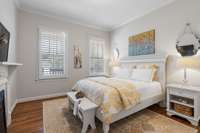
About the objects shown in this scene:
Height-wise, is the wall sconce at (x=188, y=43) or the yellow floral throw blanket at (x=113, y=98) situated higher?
the wall sconce at (x=188, y=43)

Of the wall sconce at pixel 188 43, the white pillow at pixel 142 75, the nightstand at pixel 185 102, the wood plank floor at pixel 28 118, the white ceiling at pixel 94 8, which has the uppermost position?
the white ceiling at pixel 94 8

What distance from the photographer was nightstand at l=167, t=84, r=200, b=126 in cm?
213

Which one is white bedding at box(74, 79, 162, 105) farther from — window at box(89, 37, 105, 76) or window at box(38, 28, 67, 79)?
window at box(89, 37, 105, 76)

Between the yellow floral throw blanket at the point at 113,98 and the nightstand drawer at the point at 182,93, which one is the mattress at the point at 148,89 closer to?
the yellow floral throw blanket at the point at 113,98

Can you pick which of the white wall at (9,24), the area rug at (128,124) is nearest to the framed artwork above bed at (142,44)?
the area rug at (128,124)

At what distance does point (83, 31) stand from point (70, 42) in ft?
2.51

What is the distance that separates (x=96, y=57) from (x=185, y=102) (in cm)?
358

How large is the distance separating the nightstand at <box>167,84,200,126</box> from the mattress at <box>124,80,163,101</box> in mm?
306

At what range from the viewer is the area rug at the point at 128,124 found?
194cm

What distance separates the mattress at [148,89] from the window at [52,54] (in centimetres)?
281

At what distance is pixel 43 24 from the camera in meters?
3.68

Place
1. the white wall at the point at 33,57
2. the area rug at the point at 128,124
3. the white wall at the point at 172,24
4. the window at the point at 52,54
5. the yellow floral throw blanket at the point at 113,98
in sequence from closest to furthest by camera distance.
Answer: the yellow floral throw blanket at the point at 113,98, the area rug at the point at 128,124, the white wall at the point at 172,24, the white wall at the point at 33,57, the window at the point at 52,54

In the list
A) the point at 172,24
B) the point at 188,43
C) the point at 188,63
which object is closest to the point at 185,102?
the point at 188,63

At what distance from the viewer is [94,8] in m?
3.35
